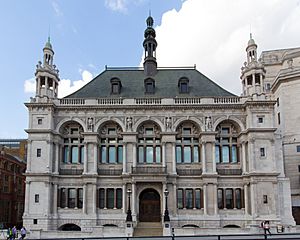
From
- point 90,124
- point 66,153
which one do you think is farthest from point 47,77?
→ point 66,153

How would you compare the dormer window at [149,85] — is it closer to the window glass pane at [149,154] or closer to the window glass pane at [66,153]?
the window glass pane at [149,154]

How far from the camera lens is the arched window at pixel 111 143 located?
4644 cm

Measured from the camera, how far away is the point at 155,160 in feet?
151

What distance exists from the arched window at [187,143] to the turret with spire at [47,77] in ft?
55.7

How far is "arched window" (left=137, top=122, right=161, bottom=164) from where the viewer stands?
152 feet

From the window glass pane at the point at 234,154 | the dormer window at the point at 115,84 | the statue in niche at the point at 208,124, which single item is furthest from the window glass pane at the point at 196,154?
the dormer window at the point at 115,84

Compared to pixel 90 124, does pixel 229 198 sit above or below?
below

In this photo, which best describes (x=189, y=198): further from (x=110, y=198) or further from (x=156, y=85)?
(x=156, y=85)

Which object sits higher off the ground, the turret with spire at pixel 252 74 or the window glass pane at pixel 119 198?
the turret with spire at pixel 252 74

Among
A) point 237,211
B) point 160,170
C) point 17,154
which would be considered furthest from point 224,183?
point 17,154

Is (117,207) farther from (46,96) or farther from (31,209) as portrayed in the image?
(46,96)

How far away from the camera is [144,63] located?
53.8 m

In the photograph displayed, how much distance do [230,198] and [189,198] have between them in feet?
16.3

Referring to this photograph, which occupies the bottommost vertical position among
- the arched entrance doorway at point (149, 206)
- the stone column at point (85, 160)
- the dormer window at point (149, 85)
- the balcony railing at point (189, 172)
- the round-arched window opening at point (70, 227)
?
the round-arched window opening at point (70, 227)
